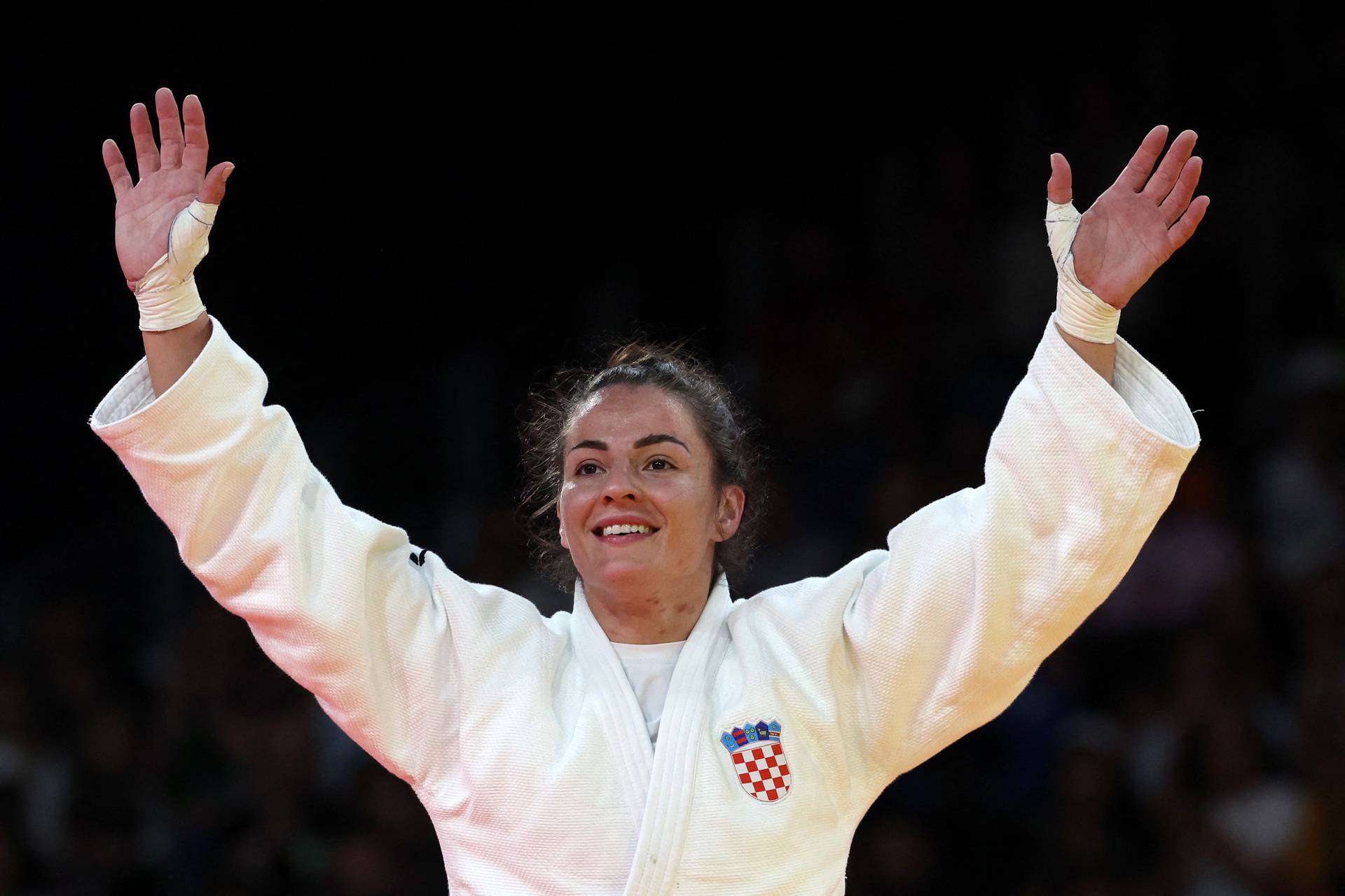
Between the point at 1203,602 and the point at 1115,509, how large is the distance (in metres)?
2.43

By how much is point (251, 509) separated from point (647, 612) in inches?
24.6

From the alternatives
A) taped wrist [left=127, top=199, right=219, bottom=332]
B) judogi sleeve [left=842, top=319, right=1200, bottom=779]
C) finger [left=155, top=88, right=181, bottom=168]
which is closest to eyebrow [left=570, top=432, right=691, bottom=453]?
judogi sleeve [left=842, top=319, right=1200, bottom=779]

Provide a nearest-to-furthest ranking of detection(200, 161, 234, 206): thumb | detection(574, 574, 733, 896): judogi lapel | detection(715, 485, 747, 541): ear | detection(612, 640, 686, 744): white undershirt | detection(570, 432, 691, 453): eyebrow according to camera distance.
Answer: detection(574, 574, 733, 896): judogi lapel, detection(200, 161, 234, 206): thumb, detection(612, 640, 686, 744): white undershirt, detection(570, 432, 691, 453): eyebrow, detection(715, 485, 747, 541): ear

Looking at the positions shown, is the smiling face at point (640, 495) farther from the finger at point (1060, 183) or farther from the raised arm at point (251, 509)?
the finger at point (1060, 183)

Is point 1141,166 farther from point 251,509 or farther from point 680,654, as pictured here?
point 251,509

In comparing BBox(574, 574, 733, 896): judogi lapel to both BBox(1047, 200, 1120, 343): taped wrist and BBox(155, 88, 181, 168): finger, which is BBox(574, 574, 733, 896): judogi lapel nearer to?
BBox(1047, 200, 1120, 343): taped wrist

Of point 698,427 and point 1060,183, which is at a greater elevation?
point 1060,183

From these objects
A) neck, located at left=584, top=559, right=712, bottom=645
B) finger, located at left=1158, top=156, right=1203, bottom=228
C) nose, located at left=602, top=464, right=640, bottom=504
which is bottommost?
neck, located at left=584, top=559, right=712, bottom=645

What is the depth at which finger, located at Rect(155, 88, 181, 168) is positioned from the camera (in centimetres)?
237

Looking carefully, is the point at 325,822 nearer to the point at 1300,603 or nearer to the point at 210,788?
the point at 210,788

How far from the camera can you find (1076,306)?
7.53 feet

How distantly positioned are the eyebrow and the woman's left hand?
27.1 inches

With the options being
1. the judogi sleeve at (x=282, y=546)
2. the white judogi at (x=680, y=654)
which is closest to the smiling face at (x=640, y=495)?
the white judogi at (x=680, y=654)

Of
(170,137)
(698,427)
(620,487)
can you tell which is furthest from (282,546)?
(698,427)
